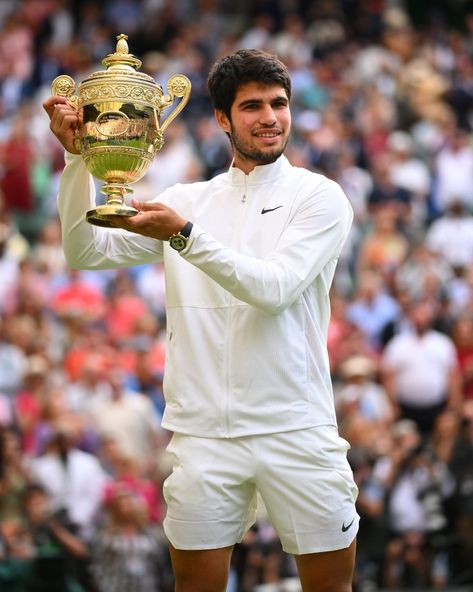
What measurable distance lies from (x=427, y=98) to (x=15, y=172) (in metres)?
5.36

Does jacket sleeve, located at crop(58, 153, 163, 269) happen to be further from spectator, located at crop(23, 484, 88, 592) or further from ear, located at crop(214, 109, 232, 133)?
spectator, located at crop(23, 484, 88, 592)

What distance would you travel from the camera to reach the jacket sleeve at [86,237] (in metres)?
4.85

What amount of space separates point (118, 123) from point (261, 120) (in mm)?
483

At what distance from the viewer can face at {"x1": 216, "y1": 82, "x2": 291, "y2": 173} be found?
4.78m

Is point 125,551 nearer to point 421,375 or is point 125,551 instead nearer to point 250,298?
point 421,375

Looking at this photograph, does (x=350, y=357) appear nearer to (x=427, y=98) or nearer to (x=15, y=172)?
(x=15, y=172)

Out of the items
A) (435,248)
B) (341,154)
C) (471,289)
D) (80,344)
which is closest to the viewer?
(80,344)

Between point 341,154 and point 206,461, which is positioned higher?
point 341,154

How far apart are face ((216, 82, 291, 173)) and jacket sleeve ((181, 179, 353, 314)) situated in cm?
21

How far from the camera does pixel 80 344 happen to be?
435 inches

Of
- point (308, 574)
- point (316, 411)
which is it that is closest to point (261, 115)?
point (316, 411)

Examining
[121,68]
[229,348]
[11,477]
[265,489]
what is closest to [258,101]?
[121,68]

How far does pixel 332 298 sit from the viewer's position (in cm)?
1224

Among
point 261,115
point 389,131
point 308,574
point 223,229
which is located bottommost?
point 308,574
